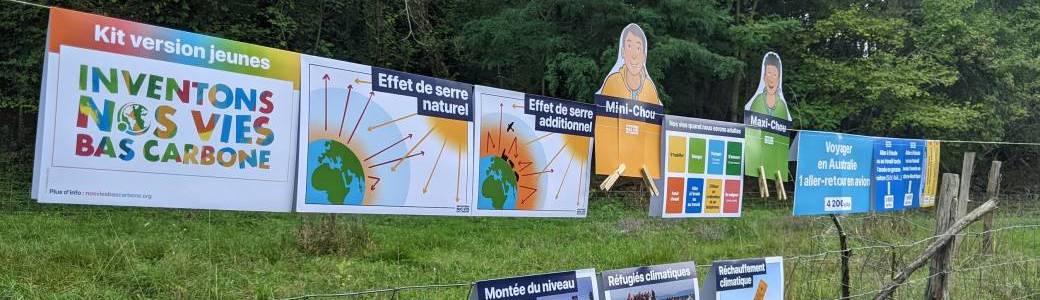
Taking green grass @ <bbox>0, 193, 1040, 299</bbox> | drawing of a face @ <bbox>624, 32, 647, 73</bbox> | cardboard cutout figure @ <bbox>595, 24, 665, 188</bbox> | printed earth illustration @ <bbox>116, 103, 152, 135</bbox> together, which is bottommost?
green grass @ <bbox>0, 193, 1040, 299</bbox>

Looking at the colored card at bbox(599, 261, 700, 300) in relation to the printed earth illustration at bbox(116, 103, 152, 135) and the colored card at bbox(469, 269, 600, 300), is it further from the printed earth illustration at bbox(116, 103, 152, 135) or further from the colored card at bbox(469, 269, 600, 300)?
the printed earth illustration at bbox(116, 103, 152, 135)

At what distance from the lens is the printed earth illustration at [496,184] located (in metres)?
3.12

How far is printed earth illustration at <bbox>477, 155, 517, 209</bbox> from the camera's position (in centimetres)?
312

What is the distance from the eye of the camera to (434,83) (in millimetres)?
2941

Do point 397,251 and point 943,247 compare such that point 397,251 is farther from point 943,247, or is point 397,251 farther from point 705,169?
point 943,247

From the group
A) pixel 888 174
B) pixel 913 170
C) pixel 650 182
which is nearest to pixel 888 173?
pixel 888 174

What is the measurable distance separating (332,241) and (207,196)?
5797mm

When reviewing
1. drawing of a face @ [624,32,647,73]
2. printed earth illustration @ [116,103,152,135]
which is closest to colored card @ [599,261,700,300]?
drawing of a face @ [624,32,647,73]

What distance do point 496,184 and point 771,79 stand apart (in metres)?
2.14

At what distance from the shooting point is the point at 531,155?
3318 mm

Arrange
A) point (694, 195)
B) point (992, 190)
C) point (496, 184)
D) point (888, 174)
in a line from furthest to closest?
1. point (992, 190)
2. point (888, 174)
3. point (694, 195)
4. point (496, 184)

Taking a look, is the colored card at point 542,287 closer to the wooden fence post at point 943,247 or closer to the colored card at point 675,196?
the colored card at point 675,196

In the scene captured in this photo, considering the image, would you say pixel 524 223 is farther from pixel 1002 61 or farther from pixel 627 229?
pixel 1002 61

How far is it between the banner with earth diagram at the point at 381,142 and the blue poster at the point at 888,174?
10.8 feet
